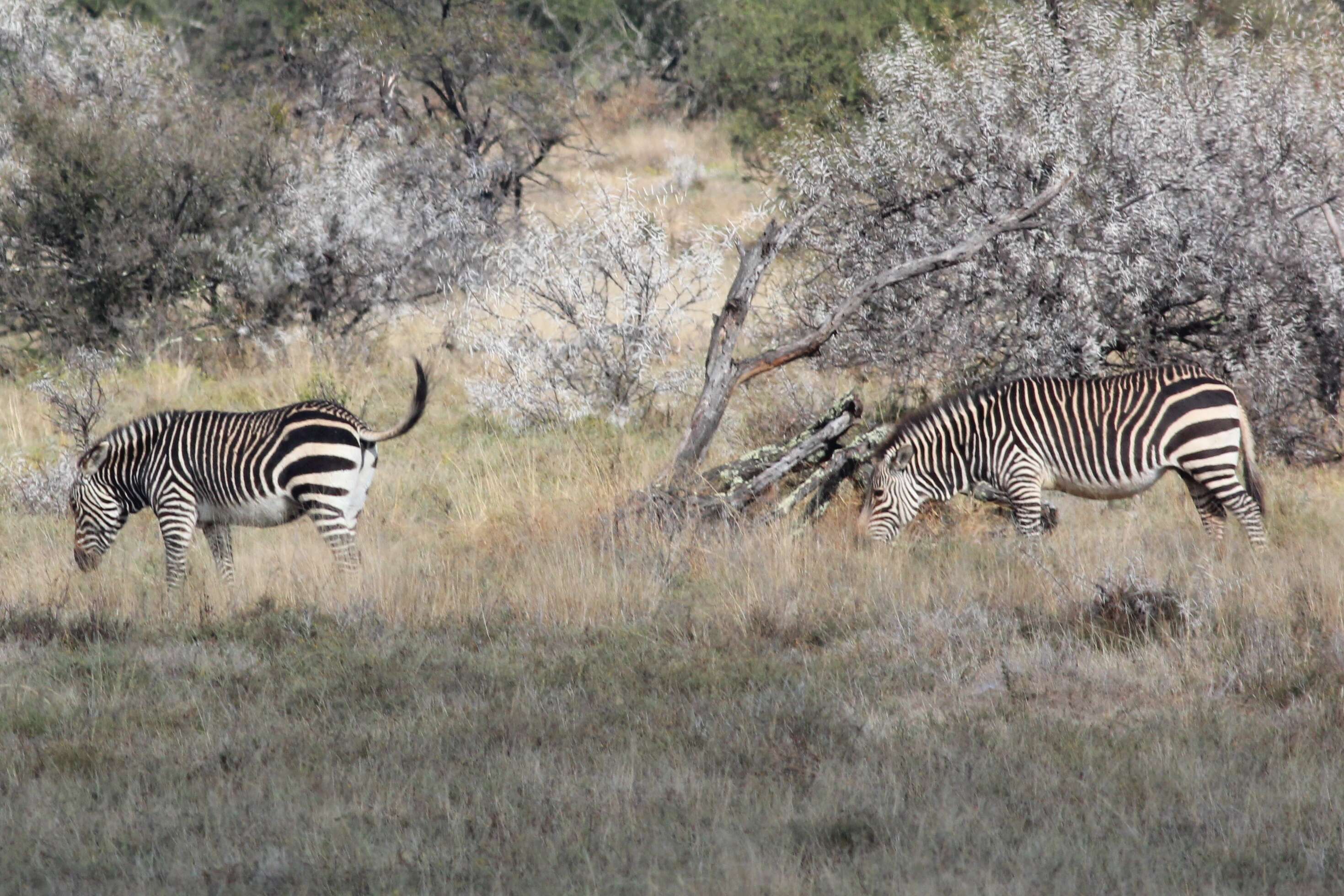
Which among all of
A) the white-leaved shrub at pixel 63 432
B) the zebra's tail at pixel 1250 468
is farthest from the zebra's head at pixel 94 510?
the zebra's tail at pixel 1250 468

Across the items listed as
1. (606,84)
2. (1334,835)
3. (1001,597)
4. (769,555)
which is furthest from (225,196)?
(606,84)

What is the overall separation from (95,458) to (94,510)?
13.8 inches

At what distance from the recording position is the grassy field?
4.59 m

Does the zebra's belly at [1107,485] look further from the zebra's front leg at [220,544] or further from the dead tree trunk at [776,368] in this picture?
the zebra's front leg at [220,544]

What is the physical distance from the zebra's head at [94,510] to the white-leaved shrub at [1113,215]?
234 inches

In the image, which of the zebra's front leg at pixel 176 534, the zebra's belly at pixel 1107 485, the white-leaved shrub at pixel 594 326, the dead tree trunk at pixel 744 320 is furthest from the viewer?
the white-leaved shrub at pixel 594 326

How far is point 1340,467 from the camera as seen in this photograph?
469 inches

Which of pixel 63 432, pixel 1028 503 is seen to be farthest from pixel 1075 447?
pixel 63 432

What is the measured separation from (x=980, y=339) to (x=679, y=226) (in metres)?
12.6

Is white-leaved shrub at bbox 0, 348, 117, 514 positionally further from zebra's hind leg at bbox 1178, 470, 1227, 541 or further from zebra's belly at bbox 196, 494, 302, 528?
zebra's hind leg at bbox 1178, 470, 1227, 541

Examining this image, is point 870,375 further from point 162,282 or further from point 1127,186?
point 162,282

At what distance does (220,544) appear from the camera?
929cm

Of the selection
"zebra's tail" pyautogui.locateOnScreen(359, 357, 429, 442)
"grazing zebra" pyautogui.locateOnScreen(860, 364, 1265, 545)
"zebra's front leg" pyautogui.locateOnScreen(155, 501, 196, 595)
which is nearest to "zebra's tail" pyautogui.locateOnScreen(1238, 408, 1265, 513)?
"grazing zebra" pyautogui.locateOnScreen(860, 364, 1265, 545)

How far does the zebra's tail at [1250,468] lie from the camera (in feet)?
30.7
